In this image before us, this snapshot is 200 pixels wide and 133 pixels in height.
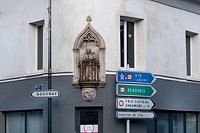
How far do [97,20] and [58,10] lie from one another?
1.31 m

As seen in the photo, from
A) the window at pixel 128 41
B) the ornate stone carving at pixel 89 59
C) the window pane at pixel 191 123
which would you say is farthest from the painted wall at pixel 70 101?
the window at pixel 128 41

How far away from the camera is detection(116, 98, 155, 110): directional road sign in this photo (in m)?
15.6

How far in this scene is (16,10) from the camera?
1797 centimetres

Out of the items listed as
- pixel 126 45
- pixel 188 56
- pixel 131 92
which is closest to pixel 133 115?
pixel 131 92

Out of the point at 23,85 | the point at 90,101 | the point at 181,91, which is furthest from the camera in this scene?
the point at 181,91

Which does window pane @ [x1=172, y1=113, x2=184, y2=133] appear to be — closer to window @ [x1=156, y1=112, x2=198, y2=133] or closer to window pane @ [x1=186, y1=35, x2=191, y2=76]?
window @ [x1=156, y1=112, x2=198, y2=133]

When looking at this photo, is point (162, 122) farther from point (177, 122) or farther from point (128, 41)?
point (128, 41)

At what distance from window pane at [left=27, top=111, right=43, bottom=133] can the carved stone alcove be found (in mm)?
2159

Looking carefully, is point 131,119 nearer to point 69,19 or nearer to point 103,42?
point 103,42

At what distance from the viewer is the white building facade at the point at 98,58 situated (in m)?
15.8

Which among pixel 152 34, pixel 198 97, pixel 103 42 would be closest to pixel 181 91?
pixel 198 97

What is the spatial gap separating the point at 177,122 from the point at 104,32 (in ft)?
16.7

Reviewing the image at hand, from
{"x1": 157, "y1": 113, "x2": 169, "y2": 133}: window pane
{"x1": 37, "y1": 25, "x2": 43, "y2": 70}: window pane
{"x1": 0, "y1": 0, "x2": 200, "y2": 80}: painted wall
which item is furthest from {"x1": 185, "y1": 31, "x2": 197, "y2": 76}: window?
{"x1": 37, "y1": 25, "x2": 43, "y2": 70}: window pane

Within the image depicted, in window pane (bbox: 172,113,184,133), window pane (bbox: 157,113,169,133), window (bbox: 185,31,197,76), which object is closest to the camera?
window pane (bbox: 157,113,169,133)
